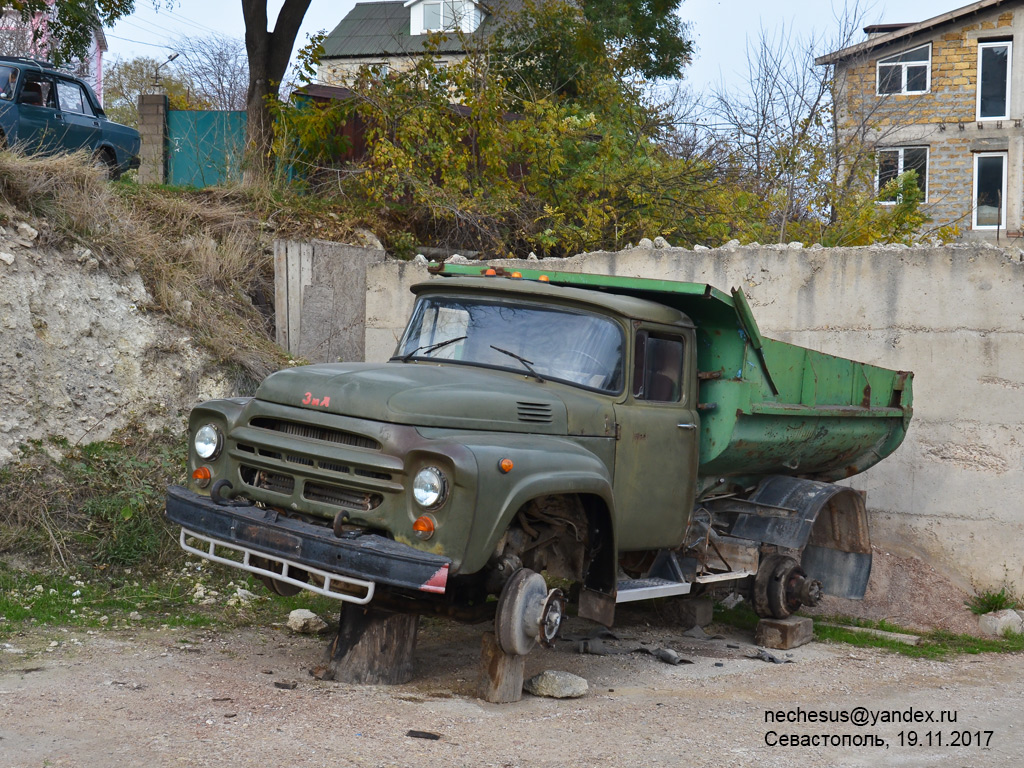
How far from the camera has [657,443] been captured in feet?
19.2

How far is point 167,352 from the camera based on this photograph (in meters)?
8.78

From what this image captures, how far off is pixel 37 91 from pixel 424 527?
36.7 feet

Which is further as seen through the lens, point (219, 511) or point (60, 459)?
point (60, 459)

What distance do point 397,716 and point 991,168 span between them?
24351mm

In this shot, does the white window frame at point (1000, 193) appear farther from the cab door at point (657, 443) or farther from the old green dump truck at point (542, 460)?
the cab door at point (657, 443)

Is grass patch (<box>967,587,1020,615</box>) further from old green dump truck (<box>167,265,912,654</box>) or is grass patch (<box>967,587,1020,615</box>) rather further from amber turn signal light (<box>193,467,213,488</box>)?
amber turn signal light (<box>193,467,213,488</box>)

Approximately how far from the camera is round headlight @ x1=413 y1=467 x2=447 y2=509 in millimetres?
4559

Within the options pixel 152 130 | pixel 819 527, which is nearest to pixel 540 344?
pixel 819 527

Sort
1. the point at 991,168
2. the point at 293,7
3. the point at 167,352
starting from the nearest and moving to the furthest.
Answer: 1. the point at 167,352
2. the point at 293,7
3. the point at 991,168

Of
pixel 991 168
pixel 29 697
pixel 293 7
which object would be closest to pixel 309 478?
pixel 29 697

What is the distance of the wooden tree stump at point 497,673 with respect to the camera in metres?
5.11

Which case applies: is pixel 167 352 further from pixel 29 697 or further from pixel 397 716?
pixel 397 716

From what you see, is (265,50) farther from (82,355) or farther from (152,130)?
(82,355)

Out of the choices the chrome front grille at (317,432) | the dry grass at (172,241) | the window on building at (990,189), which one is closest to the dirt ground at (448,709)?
the chrome front grille at (317,432)
